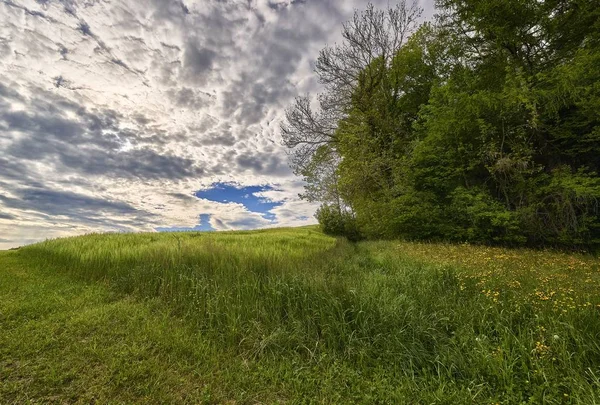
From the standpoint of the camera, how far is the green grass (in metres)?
3.22

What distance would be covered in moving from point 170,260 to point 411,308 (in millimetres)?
6274

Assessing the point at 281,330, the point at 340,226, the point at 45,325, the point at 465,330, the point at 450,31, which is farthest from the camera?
the point at 340,226

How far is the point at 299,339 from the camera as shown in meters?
4.32

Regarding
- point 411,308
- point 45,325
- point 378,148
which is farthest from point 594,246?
point 45,325

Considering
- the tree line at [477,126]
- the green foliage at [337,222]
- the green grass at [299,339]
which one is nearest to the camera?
the green grass at [299,339]

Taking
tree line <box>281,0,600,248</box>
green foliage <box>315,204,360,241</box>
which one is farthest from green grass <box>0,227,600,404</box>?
green foliage <box>315,204,360,241</box>

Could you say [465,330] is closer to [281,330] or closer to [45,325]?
[281,330]

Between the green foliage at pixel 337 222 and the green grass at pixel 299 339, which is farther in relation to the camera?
the green foliage at pixel 337 222

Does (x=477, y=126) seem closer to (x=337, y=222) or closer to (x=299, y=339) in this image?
(x=337, y=222)

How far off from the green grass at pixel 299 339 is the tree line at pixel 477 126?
717 cm

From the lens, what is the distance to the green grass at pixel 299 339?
3225 millimetres

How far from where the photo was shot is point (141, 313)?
527 centimetres

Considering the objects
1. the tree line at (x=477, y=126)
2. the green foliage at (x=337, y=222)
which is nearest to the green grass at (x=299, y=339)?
the tree line at (x=477, y=126)

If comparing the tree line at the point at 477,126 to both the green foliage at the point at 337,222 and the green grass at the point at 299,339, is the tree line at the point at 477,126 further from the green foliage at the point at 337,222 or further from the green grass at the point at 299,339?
the green grass at the point at 299,339
